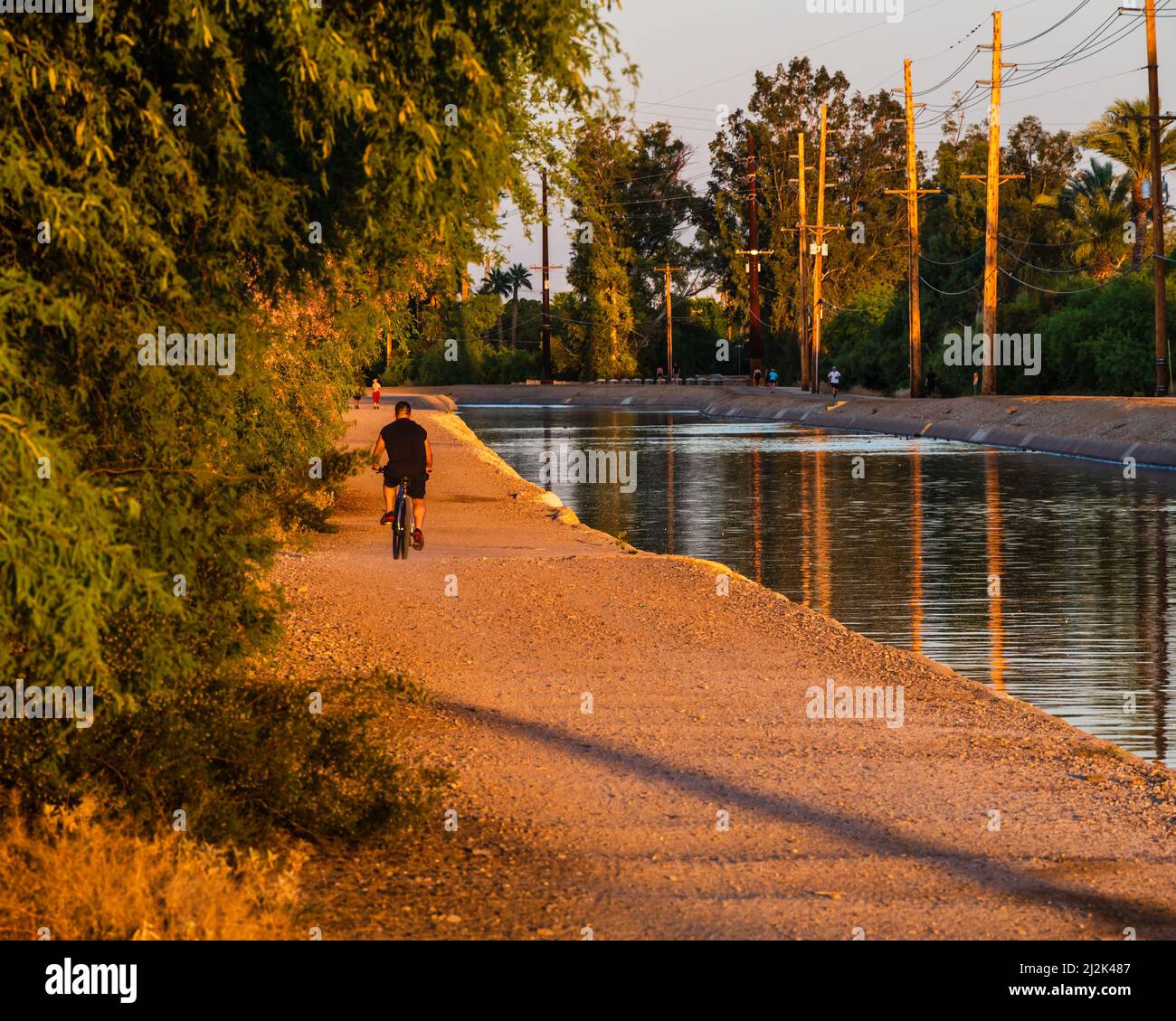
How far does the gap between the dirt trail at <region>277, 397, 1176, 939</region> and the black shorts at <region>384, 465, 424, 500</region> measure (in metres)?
3.62

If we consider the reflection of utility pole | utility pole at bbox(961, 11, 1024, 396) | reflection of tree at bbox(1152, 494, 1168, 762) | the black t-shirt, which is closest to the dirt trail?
reflection of tree at bbox(1152, 494, 1168, 762)

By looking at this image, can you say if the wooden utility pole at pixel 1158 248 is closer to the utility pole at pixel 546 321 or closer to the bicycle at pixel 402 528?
the bicycle at pixel 402 528

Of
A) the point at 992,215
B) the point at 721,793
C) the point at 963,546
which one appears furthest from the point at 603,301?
the point at 721,793

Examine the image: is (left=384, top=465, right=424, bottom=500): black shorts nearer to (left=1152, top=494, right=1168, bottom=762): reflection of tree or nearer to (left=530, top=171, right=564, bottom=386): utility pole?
(left=1152, top=494, right=1168, bottom=762): reflection of tree

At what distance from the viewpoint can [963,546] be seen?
24.5 metres

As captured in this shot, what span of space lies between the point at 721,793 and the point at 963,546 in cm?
1536

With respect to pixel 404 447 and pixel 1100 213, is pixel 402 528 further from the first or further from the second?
pixel 1100 213

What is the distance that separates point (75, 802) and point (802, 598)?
469 inches

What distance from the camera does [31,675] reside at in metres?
7.51

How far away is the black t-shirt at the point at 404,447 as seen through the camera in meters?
20.4

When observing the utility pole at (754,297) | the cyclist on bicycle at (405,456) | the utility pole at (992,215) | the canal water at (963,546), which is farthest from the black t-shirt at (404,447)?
the utility pole at (754,297)

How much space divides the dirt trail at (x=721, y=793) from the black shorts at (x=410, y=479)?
362 cm
